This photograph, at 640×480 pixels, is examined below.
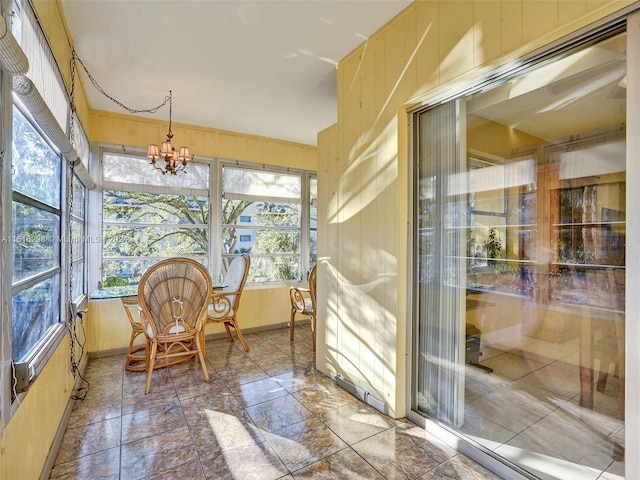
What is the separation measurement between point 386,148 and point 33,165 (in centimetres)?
214

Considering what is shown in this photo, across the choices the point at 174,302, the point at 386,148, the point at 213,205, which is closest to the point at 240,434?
the point at 174,302

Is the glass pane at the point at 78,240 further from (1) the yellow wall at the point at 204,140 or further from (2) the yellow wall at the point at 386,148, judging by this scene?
(2) the yellow wall at the point at 386,148

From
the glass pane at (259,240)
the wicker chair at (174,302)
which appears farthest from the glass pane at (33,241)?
the glass pane at (259,240)

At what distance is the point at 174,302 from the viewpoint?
2932mm

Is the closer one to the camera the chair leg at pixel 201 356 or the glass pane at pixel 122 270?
the chair leg at pixel 201 356

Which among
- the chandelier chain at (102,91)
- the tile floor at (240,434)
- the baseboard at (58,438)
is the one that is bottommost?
the tile floor at (240,434)

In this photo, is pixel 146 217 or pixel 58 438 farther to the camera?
pixel 146 217

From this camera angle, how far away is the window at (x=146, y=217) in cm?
386

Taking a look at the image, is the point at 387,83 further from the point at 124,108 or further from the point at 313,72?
the point at 124,108

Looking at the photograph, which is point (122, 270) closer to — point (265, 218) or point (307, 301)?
point (265, 218)

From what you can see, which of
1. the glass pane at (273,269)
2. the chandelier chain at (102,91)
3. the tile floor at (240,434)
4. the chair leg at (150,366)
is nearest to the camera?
the tile floor at (240,434)

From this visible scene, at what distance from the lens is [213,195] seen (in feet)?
14.4

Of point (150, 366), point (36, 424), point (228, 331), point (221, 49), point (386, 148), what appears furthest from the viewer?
point (228, 331)

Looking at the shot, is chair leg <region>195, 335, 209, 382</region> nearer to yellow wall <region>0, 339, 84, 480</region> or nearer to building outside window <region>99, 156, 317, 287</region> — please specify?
yellow wall <region>0, 339, 84, 480</region>
